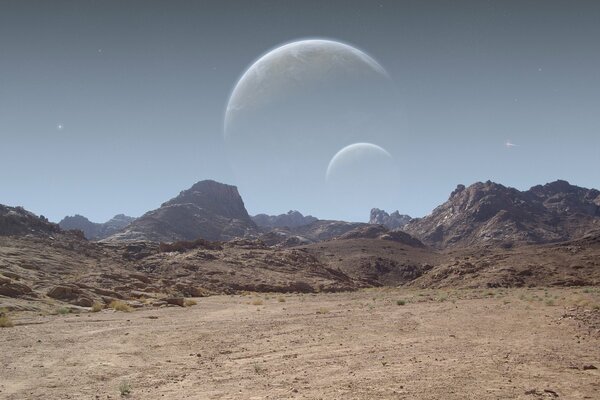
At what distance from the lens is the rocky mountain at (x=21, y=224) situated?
6575cm

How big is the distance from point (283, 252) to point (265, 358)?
71.1 metres

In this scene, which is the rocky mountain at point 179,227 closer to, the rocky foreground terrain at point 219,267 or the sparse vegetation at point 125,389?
the rocky foreground terrain at point 219,267

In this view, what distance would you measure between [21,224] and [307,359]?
232ft

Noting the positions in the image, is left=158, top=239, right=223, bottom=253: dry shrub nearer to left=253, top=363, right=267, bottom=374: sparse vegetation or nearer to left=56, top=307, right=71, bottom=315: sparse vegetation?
left=56, top=307, right=71, bottom=315: sparse vegetation

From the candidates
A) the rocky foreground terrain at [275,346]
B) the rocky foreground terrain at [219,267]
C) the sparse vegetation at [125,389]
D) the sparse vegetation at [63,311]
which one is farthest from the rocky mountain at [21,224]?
the sparse vegetation at [125,389]

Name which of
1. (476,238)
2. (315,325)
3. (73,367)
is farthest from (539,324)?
(476,238)

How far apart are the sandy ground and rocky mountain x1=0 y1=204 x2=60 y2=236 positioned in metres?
54.0

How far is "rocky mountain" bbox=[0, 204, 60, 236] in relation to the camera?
2589 inches

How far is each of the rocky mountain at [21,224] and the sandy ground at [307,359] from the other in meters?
54.0

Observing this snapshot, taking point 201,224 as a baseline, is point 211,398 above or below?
below

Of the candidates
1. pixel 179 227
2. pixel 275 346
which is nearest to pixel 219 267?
pixel 275 346

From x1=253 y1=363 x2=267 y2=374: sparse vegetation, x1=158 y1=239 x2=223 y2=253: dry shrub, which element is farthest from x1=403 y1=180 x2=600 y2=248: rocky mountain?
x1=253 y1=363 x2=267 y2=374: sparse vegetation

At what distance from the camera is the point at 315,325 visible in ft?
65.3

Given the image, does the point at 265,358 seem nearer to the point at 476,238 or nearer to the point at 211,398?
the point at 211,398
